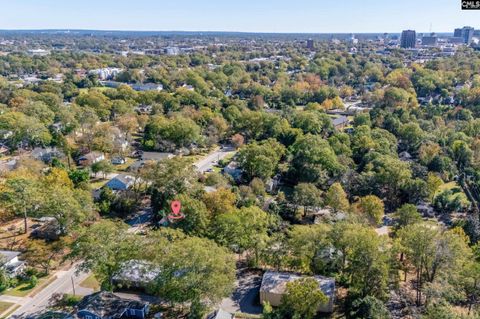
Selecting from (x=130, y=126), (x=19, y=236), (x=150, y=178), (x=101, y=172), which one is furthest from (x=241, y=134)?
(x=19, y=236)

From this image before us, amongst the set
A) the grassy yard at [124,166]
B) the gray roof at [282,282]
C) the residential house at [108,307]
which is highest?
the grassy yard at [124,166]

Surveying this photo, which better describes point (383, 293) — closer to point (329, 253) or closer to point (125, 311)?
point (329, 253)

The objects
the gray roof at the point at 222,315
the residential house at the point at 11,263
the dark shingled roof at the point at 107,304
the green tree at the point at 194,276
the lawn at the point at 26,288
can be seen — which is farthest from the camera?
the residential house at the point at 11,263

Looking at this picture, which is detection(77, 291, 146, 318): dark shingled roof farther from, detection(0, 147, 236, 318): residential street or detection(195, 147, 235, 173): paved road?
detection(195, 147, 235, 173): paved road

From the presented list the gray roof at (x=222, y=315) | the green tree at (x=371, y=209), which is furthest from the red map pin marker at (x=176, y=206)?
the green tree at (x=371, y=209)

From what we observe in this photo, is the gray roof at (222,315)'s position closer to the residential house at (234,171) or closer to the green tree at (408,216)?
the green tree at (408,216)

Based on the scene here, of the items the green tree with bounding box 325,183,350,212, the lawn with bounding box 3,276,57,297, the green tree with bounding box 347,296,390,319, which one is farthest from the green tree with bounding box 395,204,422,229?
the lawn with bounding box 3,276,57,297
